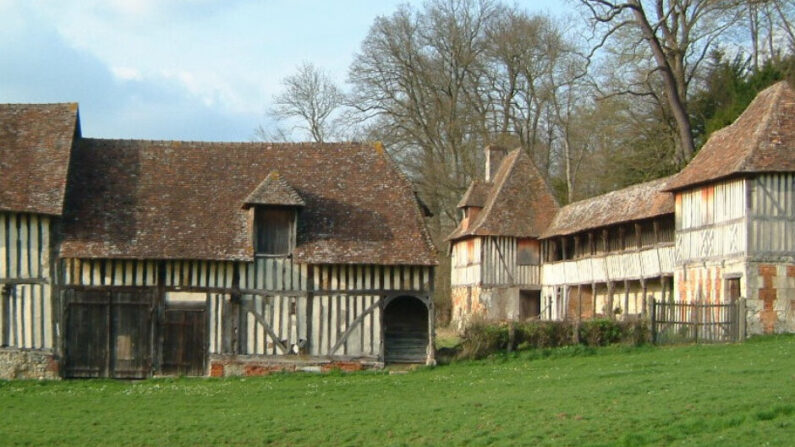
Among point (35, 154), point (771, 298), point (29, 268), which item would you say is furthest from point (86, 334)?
point (771, 298)

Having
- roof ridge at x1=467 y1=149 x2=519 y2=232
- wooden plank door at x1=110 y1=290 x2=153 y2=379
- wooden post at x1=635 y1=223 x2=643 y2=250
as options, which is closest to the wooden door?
roof ridge at x1=467 y1=149 x2=519 y2=232

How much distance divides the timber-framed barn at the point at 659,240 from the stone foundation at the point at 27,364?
10.4m

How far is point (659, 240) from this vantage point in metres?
31.3

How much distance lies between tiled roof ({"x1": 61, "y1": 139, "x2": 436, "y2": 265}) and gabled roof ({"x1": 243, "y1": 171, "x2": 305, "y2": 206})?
0.73 meters

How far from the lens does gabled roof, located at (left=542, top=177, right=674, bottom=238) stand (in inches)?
1215

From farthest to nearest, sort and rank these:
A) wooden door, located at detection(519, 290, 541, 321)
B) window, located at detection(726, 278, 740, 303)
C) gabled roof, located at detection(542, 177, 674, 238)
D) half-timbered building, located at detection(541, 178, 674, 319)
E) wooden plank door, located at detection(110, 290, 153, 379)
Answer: wooden door, located at detection(519, 290, 541, 321) < half-timbered building, located at detection(541, 178, 674, 319) < gabled roof, located at detection(542, 177, 674, 238) < window, located at detection(726, 278, 740, 303) < wooden plank door, located at detection(110, 290, 153, 379)

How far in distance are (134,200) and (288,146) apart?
4236 mm

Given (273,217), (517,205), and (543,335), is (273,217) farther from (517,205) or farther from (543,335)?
(517,205)

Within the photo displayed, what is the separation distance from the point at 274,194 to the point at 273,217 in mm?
549

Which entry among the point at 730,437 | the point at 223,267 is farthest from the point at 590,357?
the point at 730,437

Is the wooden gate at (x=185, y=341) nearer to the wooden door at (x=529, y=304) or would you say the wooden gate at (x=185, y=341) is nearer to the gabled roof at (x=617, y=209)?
the gabled roof at (x=617, y=209)

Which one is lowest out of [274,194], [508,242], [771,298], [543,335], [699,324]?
[543,335]

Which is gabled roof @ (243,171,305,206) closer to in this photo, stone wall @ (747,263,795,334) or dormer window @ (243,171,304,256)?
dormer window @ (243,171,304,256)

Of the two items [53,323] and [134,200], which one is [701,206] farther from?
[53,323]
